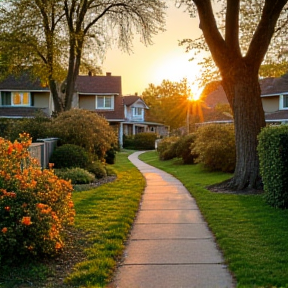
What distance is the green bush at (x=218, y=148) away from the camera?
722 inches

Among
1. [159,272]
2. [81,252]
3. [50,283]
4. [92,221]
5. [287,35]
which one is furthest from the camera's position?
[287,35]

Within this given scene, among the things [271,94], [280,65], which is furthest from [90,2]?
[271,94]

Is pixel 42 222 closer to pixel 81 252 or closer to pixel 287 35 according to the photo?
pixel 81 252

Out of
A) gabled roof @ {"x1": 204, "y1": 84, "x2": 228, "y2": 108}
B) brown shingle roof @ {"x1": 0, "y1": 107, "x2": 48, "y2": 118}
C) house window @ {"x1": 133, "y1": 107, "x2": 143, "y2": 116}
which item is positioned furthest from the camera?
house window @ {"x1": 133, "y1": 107, "x2": 143, "y2": 116}

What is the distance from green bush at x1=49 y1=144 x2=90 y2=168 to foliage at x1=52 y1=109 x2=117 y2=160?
1.61 meters

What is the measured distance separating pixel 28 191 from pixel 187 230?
3.04 metres

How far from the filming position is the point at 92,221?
8477mm

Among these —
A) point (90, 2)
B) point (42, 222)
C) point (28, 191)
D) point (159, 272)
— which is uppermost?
point (90, 2)

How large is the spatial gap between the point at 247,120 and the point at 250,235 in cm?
603

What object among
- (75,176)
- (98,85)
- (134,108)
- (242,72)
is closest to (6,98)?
(98,85)

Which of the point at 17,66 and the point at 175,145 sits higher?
the point at 17,66

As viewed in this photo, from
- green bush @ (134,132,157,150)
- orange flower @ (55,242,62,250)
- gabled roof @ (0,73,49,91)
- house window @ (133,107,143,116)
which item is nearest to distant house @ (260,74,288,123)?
green bush @ (134,132,157,150)

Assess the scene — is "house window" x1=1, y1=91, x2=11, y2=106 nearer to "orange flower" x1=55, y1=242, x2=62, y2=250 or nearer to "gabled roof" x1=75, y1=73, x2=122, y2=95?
"gabled roof" x1=75, y1=73, x2=122, y2=95

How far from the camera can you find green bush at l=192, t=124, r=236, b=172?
1833cm
